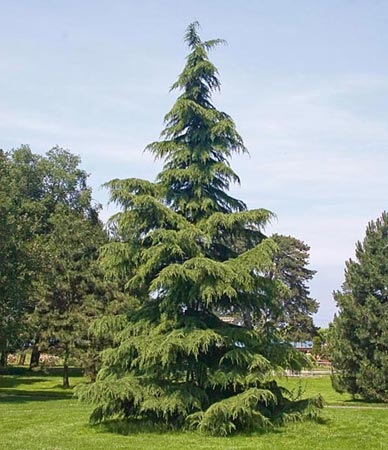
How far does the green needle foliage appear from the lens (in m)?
13.6

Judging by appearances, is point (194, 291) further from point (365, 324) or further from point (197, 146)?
point (365, 324)

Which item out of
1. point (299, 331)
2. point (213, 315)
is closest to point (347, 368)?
point (213, 315)

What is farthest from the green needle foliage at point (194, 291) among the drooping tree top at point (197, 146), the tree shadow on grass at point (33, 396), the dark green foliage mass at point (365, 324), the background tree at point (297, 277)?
the background tree at point (297, 277)

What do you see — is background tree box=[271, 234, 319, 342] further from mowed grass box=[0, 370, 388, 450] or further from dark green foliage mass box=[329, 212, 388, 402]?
mowed grass box=[0, 370, 388, 450]

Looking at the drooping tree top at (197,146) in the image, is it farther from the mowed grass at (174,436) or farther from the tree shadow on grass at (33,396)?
the tree shadow on grass at (33,396)

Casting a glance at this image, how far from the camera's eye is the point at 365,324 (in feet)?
81.1

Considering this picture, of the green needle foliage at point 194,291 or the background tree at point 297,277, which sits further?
the background tree at point 297,277

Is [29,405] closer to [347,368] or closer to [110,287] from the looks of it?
[110,287]

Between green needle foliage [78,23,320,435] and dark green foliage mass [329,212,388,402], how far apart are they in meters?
10.2

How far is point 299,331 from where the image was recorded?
62.9 meters

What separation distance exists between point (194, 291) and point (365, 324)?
13068mm

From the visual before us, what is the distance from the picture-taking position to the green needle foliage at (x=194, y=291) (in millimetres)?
13648

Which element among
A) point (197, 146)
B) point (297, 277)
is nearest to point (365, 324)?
point (197, 146)

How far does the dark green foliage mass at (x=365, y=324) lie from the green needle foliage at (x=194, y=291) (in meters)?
10.2
